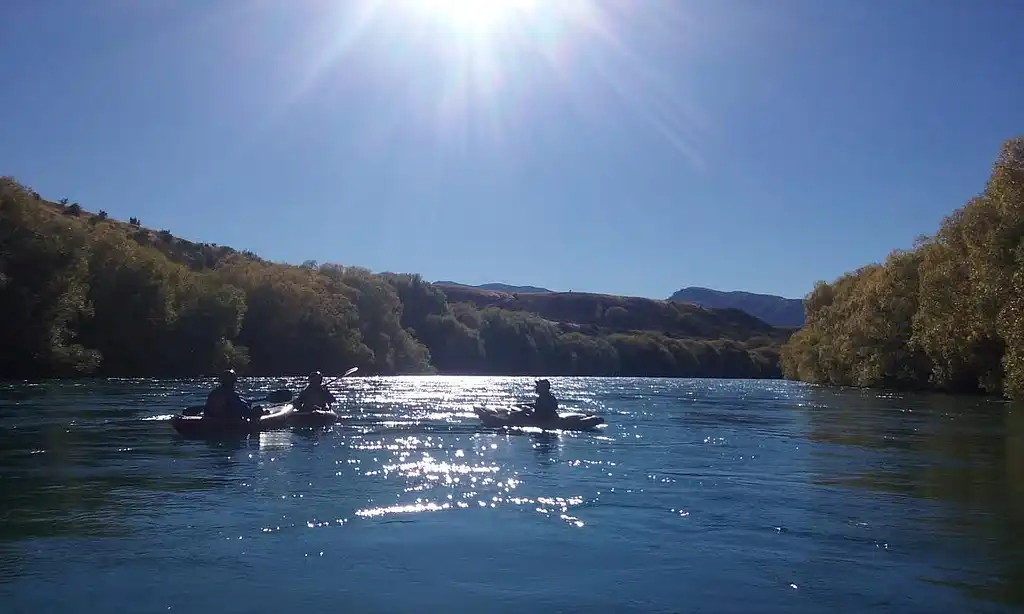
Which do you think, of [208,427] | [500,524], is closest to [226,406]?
[208,427]

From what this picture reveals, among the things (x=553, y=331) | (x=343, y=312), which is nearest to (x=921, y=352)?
(x=343, y=312)

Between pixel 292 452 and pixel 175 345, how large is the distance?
54933mm

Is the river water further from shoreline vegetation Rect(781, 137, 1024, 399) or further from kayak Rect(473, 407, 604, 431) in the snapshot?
shoreline vegetation Rect(781, 137, 1024, 399)

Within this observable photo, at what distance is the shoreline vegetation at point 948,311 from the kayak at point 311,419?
37.7 meters

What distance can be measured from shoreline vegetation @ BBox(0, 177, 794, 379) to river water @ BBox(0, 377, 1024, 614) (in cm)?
3466

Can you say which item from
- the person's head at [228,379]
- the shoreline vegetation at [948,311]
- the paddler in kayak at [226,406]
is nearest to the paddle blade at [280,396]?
the person's head at [228,379]

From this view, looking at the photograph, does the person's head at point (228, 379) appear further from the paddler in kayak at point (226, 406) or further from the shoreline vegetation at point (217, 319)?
the shoreline vegetation at point (217, 319)

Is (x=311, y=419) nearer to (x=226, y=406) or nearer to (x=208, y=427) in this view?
(x=226, y=406)

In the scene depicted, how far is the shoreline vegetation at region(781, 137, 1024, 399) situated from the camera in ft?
166

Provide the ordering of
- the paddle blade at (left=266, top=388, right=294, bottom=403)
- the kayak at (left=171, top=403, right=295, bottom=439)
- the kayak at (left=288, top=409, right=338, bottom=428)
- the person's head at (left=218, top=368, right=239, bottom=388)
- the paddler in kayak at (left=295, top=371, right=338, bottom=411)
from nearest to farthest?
1. the kayak at (left=171, top=403, right=295, bottom=439)
2. the person's head at (left=218, top=368, right=239, bottom=388)
3. the kayak at (left=288, top=409, right=338, bottom=428)
4. the paddle blade at (left=266, top=388, right=294, bottom=403)
5. the paddler in kayak at (left=295, top=371, right=338, bottom=411)

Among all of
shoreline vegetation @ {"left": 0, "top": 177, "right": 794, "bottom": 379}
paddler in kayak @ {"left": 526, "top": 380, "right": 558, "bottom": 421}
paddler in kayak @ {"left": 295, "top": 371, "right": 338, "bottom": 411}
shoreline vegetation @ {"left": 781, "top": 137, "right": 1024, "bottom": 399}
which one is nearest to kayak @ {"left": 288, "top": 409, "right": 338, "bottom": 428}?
paddler in kayak @ {"left": 295, "top": 371, "right": 338, "bottom": 411}

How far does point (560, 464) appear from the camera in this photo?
875 inches

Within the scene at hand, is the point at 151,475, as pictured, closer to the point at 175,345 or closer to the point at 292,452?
the point at 292,452

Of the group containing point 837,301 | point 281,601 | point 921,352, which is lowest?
point 281,601
